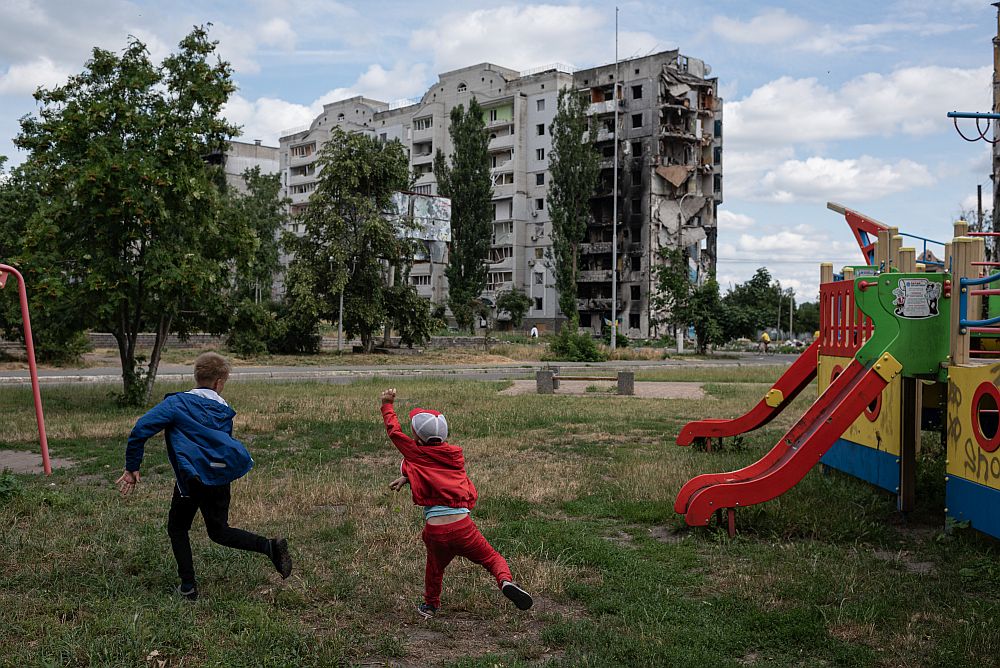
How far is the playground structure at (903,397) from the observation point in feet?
24.8

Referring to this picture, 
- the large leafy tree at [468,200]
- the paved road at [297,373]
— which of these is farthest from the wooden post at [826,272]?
the large leafy tree at [468,200]

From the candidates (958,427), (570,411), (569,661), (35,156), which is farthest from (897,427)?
(35,156)

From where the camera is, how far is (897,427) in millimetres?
8867

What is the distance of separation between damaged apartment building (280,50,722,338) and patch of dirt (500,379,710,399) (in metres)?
46.6

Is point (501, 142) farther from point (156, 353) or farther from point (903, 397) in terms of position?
point (903, 397)

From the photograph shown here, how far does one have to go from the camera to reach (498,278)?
84.7 m

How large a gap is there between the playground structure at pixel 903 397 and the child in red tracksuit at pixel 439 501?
9.15 feet

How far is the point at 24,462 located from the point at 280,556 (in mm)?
7344

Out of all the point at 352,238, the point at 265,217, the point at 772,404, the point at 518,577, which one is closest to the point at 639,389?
the point at 772,404

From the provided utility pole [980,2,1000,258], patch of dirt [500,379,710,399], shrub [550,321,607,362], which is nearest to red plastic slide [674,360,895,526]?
utility pole [980,2,1000,258]

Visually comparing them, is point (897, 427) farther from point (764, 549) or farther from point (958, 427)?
point (764, 549)

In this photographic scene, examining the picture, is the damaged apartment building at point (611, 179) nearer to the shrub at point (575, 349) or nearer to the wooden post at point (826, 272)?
the shrub at point (575, 349)

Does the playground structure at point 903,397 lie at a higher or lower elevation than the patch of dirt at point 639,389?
higher

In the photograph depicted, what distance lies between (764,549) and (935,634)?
2009 millimetres
